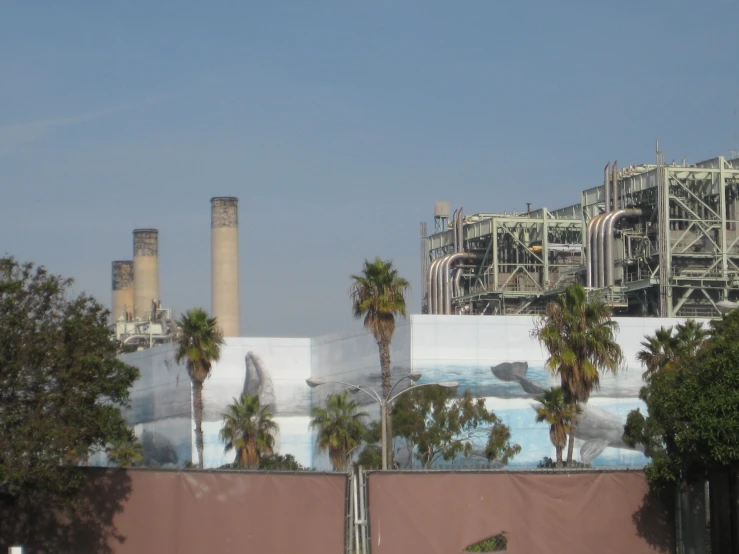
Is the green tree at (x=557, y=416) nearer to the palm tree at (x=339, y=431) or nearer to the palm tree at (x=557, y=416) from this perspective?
the palm tree at (x=557, y=416)

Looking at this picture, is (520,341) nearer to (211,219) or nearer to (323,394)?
(323,394)

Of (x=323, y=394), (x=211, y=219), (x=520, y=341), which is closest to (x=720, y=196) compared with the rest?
(x=520, y=341)

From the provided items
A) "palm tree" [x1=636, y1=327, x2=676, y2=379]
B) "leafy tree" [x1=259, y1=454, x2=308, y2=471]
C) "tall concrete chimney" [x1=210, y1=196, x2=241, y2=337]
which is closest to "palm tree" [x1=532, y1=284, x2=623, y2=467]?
"palm tree" [x1=636, y1=327, x2=676, y2=379]

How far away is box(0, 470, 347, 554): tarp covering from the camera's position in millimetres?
26109

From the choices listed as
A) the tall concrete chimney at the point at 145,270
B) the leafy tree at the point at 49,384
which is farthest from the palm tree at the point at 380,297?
the tall concrete chimney at the point at 145,270

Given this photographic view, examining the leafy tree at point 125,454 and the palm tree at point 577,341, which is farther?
the leafy tree at point 125,454

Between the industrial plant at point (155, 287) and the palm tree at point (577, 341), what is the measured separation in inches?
1893

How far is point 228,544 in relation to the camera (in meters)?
26.2

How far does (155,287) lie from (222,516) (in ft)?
321

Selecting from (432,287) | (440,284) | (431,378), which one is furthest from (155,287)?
(431,378)

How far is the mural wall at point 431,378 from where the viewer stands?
83750 millimetres

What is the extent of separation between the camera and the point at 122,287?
131 metres

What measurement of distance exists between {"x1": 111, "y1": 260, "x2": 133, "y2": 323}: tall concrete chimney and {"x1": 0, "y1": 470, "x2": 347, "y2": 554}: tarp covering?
340 feet

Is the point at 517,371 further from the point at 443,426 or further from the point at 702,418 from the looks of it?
the point at 702,418
